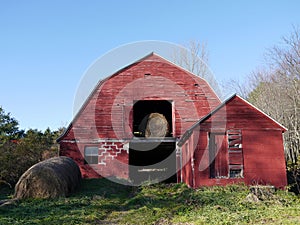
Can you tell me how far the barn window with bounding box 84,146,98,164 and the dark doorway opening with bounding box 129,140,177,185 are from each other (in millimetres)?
2393

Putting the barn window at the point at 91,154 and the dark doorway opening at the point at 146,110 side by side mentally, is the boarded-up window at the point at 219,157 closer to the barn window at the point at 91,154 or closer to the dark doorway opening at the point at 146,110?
the barn window at the point at 91,154

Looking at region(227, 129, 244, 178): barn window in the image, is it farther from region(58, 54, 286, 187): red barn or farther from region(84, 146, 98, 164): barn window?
region(84, 146, 98, 164): barn window

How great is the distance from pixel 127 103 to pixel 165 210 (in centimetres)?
1151

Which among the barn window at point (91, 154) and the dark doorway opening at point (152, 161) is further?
the dark doorway opening at point (152, 161)

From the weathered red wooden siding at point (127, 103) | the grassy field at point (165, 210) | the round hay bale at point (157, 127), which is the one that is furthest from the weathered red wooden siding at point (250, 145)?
the round hay bale at point (157, 127)

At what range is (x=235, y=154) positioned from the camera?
13.6 meters

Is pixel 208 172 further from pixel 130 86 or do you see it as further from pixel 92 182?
pixel 130 86

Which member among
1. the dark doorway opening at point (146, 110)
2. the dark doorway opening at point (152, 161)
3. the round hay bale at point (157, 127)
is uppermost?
the dark doorway opening at point (146, 110)

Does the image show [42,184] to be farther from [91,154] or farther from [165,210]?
[91,154]

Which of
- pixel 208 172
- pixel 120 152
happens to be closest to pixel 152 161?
pixel 120 152

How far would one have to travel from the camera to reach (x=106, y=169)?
1933 cm

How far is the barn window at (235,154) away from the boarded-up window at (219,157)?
0.23 meters

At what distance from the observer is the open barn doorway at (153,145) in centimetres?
1997

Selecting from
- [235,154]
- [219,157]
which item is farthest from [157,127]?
[235,154]
